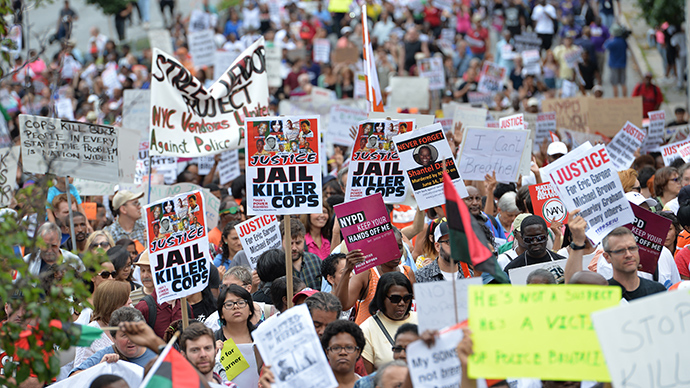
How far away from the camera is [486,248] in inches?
187

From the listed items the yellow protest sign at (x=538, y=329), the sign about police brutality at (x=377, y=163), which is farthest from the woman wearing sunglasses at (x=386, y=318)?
the sign about police brutality at (x=377, y=163)

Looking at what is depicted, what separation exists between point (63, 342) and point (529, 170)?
7.64m

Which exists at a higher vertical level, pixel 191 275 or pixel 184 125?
pixel 184 125

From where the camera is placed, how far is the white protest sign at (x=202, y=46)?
845 inches

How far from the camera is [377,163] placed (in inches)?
331

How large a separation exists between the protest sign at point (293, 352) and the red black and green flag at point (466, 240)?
0.95 meters

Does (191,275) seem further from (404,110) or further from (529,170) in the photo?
(404,110)

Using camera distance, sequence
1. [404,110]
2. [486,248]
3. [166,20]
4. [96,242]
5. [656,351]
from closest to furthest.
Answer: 1. [656,351]
2. [486,248]
3. [96,242]
4. [404,110]
5. [166,20]

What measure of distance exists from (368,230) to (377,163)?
1614 millimetres

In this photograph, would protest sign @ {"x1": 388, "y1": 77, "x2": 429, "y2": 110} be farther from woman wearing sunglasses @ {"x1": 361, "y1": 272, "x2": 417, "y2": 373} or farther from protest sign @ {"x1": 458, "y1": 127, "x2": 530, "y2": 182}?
woman wearing sunglasses @ {"x1": 361, "y1": 272, "x2": 417, "y2": 373}

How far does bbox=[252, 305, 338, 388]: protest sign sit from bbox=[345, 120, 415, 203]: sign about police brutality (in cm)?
362

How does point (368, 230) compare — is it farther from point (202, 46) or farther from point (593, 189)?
point (202, 46)

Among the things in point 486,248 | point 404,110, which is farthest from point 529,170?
point 404,110

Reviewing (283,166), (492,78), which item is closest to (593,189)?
(283,166)
